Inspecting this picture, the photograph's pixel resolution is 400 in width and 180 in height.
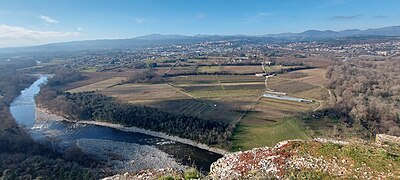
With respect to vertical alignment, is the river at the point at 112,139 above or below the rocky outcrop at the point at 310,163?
below

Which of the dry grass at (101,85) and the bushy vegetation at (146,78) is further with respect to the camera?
the bushy vegetation at (146,78)

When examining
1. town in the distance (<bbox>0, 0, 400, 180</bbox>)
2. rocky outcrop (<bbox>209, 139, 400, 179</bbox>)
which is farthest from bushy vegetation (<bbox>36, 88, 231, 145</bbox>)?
rocky outcrop (<bbox>209, 139, 400, 179</bbox>)

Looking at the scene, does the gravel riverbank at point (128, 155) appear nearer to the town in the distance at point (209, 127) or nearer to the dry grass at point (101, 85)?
the town in the distance at point (209, 127)

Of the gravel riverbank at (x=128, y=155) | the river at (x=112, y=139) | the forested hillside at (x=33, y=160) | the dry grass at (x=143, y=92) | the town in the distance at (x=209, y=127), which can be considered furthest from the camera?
the dry grass at (x=143, y=92)

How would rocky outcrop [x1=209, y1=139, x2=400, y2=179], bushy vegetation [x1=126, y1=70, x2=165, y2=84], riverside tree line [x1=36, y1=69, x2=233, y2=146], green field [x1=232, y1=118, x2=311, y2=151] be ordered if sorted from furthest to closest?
bushy vegetation [x1=126, y1=70, x2=165, y2=84] < riverside tree line [x1=36, y1=69, x2=233, y2=146] < green field [x1=232, y1=118, x2=311, y2=151] < rocky outcrop [x1=209, y1=139, x2=400, y2=179]

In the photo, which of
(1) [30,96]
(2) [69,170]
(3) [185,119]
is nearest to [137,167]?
(2) [69,170]

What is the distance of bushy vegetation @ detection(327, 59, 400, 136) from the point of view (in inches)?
1839

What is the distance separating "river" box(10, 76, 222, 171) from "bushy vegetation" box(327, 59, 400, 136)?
24.7 m

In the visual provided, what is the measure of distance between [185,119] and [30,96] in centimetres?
5232

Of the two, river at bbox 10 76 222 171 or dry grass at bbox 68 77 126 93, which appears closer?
river at bbox 10 76 222 171

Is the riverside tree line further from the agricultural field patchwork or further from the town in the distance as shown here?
the agricultural field patchwork

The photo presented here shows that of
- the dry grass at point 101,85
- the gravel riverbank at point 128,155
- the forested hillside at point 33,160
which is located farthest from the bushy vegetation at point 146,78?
the gravel riverbank at point 128,155

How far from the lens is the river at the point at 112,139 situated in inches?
1624

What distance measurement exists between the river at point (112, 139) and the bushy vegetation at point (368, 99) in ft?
81.1
